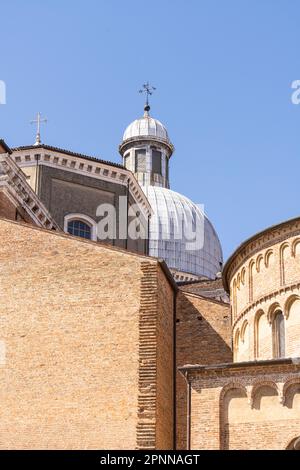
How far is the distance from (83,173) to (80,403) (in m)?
12.1

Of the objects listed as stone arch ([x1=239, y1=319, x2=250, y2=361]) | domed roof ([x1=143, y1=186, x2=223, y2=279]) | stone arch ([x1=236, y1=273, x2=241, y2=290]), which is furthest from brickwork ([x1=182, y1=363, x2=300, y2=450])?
domed roof ([x1=143, y1=186, x2=223, y2=279])

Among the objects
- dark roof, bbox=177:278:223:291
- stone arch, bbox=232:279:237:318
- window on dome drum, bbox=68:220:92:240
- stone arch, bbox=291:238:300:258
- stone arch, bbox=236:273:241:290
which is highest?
window on dome drum, bbox=68:220:92:240

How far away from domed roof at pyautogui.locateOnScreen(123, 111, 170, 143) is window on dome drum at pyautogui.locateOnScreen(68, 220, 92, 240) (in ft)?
51.5

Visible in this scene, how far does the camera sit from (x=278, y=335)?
75.1ft

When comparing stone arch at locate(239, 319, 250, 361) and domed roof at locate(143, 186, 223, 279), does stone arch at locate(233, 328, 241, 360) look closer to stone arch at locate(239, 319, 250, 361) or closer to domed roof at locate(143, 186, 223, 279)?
stone arch at locate(239, 319, 250, 361)

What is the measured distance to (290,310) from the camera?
2266cm

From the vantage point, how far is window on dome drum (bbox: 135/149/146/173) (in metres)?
48.0

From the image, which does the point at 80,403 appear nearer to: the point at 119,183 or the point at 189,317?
the point at 189,317

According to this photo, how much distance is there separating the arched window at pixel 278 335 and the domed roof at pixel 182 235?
23.3 meters

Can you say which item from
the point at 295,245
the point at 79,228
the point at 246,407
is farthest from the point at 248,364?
the point at 79,228

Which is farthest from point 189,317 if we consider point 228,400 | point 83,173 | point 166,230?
point 166,230

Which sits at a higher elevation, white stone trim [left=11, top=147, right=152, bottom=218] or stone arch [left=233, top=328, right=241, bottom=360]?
white stone trim [left=11, top=147, right=152, bottom=218]

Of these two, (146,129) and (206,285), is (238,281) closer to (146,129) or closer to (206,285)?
(206,285)

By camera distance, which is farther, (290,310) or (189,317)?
(189,317)
